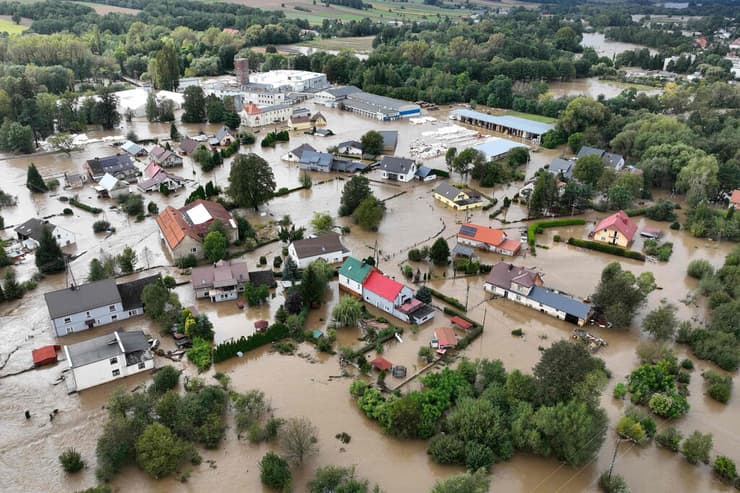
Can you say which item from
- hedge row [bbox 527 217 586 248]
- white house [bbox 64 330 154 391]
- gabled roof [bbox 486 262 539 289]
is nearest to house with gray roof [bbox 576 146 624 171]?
hedge row [bbox 527 217 586 248]

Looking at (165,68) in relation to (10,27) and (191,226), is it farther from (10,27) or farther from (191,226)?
(10,27)

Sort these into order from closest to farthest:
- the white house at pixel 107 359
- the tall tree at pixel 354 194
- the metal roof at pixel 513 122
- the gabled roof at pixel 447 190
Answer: the white house at pixel 107 359 < the tall tree at pixel 354 194 < the gabled roof at pixel 447 190 < the metal roof at pixel 513 122

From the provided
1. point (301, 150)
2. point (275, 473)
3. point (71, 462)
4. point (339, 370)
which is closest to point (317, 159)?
point (301, 150)

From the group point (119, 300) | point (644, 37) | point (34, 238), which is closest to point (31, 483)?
point (119, 300)

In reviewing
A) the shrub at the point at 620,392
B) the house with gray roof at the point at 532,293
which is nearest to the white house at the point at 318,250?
the house with gray roof at the point at 532,293

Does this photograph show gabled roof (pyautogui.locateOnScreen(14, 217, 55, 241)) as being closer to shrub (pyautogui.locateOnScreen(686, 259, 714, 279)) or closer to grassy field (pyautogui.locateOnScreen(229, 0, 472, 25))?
shrub (pyautogui.locateOnScreen(686, 259, 714, 279))

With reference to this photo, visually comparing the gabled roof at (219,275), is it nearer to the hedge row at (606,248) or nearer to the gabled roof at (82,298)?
the gabled roof at (82,298)

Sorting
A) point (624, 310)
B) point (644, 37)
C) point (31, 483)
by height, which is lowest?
point (31, 483)

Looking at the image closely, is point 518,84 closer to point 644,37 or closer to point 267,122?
point 267,122
